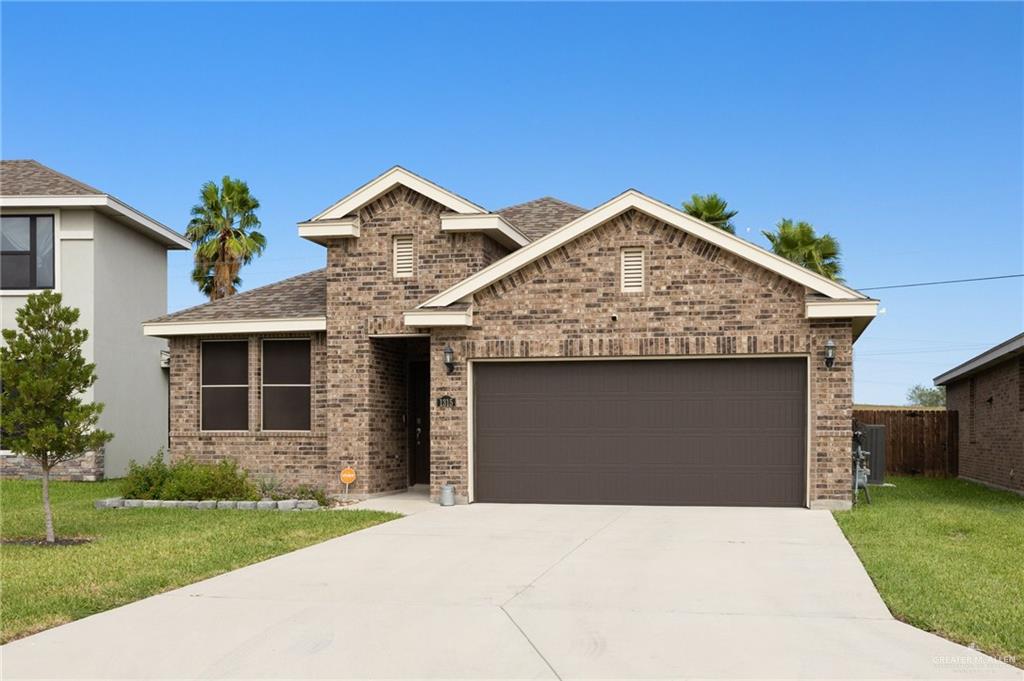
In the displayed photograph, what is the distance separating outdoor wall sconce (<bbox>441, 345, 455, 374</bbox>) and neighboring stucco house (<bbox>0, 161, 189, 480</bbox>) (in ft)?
32.9

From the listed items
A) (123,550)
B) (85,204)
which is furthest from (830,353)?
(85,204)

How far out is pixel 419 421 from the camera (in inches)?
819

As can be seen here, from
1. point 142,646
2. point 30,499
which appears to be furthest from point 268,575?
point 30,499

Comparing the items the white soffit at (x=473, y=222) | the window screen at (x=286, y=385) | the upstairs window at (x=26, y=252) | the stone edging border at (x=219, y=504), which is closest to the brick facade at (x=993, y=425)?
the white soffit at (x=473, y=222)

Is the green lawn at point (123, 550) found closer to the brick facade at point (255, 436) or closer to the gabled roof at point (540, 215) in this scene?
the brick facade at point (255, 436)

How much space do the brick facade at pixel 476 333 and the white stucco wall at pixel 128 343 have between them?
5.35m

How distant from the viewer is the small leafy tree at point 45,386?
42.2ft

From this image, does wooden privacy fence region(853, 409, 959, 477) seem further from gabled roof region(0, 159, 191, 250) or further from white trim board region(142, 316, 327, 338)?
gabled roof region(0, 159, 191, 250)

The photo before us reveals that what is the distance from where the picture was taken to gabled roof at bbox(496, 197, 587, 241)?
73.9 ft

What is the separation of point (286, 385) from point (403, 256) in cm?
343

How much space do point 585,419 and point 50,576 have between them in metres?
9.08

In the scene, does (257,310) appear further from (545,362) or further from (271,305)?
(545,362)

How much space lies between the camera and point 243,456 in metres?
19.4

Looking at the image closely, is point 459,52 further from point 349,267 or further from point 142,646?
point 142,646
